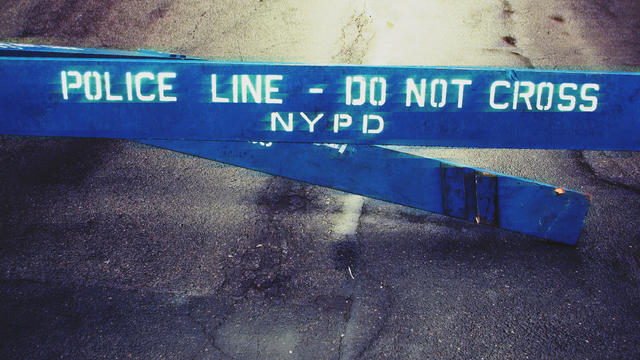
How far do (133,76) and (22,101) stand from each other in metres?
0.59

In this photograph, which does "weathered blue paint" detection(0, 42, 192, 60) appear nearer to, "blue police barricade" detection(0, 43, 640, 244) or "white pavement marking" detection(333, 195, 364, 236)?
"blue police barricade" detection(0, 43, 640, 244)

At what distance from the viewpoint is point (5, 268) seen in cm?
378

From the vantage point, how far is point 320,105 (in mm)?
2965

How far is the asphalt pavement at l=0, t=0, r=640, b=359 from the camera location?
328 cm

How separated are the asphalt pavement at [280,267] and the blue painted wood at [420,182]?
8.2 inches

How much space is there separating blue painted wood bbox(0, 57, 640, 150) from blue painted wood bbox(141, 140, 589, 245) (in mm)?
983

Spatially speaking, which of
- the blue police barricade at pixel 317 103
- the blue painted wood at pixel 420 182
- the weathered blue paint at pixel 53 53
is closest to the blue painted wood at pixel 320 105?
the blue police barricade at pixel 317 103

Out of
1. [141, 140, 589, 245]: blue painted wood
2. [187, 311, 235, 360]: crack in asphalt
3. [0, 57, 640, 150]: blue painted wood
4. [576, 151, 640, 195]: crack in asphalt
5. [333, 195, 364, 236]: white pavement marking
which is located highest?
[0, 57, 640, 150]: blue painted wood

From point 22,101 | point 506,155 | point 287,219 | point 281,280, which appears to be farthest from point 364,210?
point 22,101

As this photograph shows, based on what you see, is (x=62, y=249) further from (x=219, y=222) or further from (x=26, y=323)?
(x=219, y=222)

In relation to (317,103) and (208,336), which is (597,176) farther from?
(208,336)

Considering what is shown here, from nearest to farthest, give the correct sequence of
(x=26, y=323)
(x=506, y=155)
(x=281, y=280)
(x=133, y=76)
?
(x=133, y=76) → (x=26, y=323) → (x=281, y=280) → (x=506, y=155)

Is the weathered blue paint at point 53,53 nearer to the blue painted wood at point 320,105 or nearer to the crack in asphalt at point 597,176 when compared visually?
the blue painted wood at point 320,105

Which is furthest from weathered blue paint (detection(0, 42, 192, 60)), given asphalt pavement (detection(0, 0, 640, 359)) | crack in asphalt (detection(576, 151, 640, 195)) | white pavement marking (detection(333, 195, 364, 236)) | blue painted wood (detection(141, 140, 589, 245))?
crack in asphalt (detection(576, 151, 640, 195))
